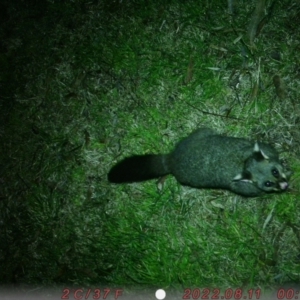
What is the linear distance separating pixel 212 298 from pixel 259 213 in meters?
1.00

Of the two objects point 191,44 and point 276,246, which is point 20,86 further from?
point 276,246

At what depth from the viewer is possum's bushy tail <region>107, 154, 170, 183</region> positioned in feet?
12.9

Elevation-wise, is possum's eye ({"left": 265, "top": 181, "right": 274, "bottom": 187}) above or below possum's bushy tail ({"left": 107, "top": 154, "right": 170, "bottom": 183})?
above

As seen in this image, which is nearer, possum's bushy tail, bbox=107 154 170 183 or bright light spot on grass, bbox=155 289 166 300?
possum's bushy tail, bbox=107 154 170 183

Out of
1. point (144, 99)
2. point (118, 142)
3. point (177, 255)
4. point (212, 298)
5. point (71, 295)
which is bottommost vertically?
point (71, 295)

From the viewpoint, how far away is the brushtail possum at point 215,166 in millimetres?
3455

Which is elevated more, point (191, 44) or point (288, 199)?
point (191, 44)

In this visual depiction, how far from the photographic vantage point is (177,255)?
419 cm

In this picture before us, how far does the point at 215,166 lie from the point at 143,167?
29.4 inches

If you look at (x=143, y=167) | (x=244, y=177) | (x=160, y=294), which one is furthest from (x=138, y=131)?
(x=160, y=294)

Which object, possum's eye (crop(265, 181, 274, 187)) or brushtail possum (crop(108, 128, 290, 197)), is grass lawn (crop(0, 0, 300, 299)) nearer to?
brushtail possum (crop(108, 128, 290, 197))

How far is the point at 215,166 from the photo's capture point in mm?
3582

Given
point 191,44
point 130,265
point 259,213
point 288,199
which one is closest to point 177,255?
point 130,265

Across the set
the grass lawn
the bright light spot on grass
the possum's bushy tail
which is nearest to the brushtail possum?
the possum's bushy tail
